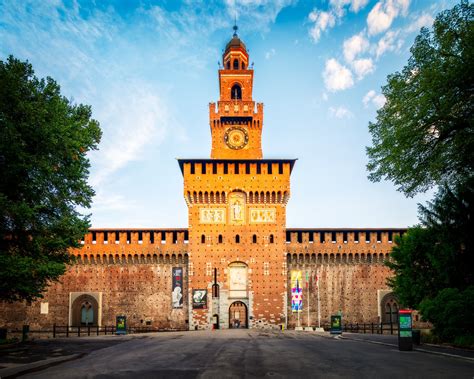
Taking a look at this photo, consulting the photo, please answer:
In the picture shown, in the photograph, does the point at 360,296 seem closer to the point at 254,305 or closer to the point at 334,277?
the point at 334,277

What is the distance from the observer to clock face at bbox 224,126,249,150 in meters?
49.6

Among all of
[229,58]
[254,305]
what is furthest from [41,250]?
[229,58]

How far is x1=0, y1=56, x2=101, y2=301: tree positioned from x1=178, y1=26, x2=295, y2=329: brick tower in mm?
21252

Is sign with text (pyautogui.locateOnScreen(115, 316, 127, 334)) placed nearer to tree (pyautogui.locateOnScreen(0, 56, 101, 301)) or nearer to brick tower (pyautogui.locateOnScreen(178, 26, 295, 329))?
brick tower (pyautogui.locateOnScreen(178, 26, 295, 329))

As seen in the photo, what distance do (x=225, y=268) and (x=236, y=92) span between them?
1939 centimetres

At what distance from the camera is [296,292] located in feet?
147

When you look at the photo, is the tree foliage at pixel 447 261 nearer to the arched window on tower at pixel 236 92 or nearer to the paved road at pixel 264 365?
the paved road at pixel 264 365

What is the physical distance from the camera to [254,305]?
43.8 m

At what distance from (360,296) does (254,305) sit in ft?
33.6

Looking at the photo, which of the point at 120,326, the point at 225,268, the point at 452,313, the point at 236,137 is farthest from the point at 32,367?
the point at 236,137

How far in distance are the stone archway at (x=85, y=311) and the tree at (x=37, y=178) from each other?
875 inches

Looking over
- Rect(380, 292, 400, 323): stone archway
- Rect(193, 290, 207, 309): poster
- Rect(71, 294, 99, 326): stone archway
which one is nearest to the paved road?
Rect(193, 290, 207, 309): poster

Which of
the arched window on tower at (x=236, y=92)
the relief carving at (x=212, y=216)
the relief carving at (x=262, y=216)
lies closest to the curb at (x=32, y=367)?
the relief carving at (x=212, y=216)

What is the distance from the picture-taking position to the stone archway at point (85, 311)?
4391 cm
